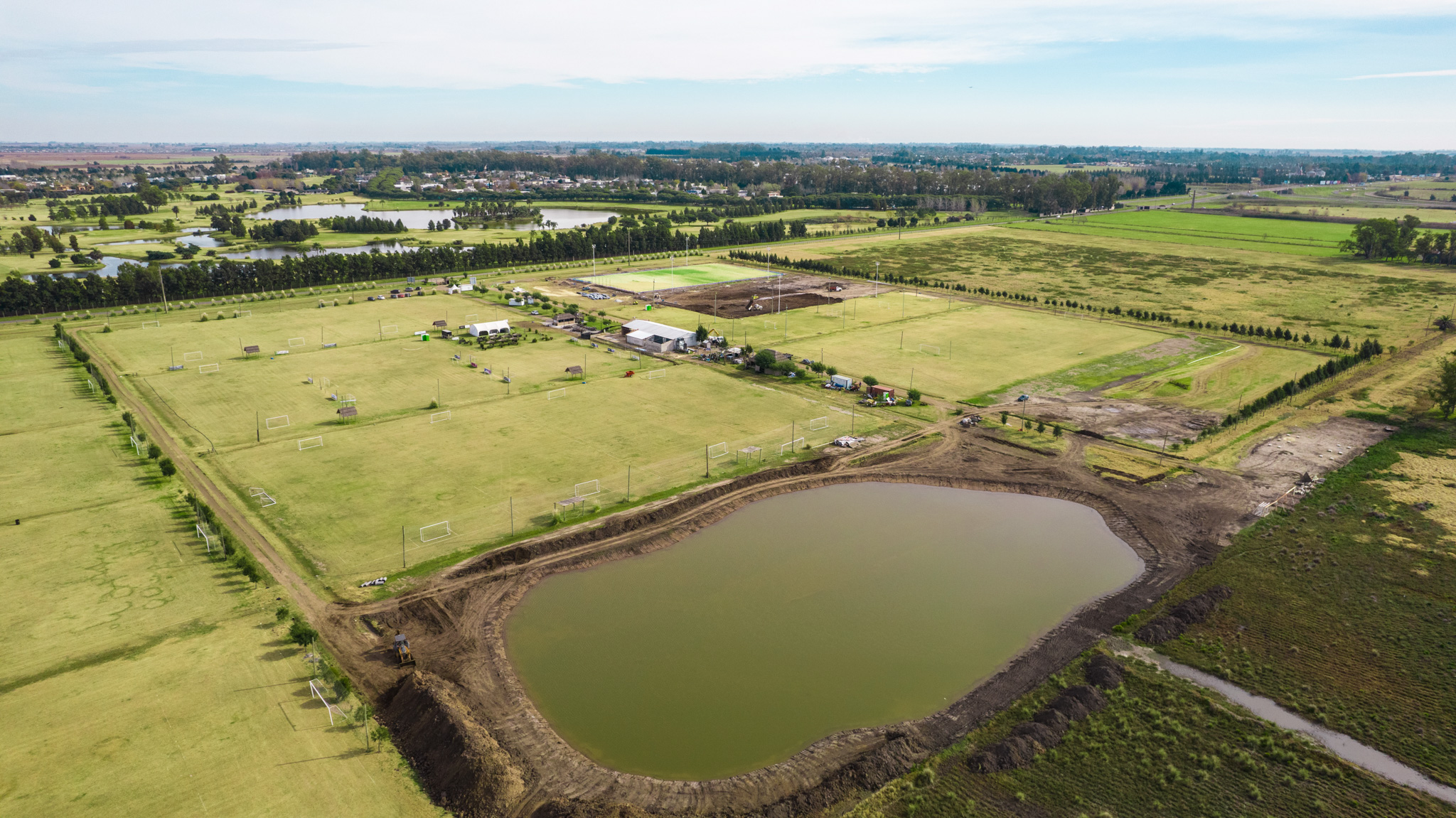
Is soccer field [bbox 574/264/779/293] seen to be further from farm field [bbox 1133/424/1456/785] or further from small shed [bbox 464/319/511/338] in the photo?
farm field [bbox 1133/424/1456/785]

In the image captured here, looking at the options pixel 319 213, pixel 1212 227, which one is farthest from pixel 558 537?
pixel 319 213

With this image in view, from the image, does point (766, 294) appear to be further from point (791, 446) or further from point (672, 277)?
point (791, 446)

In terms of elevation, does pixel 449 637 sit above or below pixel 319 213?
below

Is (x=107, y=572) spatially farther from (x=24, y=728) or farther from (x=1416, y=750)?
(x=1416, y=750)

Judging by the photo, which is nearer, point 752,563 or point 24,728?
point 24,728

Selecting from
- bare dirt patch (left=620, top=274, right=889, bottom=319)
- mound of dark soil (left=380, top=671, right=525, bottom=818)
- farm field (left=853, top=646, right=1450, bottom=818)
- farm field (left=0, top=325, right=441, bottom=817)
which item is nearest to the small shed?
bare dirt patch (left=620, top=274, right=889, bottom=319)

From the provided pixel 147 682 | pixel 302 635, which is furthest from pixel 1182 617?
pixel 147 682
